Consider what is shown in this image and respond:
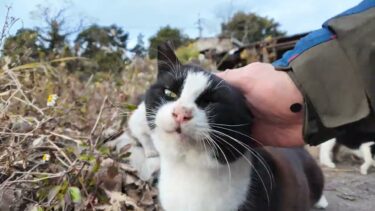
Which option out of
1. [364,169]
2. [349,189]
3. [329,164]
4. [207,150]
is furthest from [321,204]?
[329,164]

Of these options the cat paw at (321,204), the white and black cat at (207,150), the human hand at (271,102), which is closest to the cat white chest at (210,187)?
→ the white and black cat at (207,150)

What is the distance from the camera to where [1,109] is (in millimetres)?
2186

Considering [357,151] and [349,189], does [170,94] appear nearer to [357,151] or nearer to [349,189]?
[349,189]

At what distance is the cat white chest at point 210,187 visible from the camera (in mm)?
1567

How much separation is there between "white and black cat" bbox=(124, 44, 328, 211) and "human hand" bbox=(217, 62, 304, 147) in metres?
0.06

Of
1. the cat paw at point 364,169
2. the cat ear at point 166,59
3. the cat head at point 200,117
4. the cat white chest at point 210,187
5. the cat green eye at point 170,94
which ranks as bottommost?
the cat paw at point 364,169

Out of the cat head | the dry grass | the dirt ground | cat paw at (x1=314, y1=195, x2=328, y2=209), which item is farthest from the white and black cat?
the dirt ground

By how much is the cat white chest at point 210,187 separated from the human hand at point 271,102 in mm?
139

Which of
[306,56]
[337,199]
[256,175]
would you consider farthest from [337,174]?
[306,56]

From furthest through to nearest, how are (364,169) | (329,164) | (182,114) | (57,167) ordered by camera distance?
1. (329,164)
2. (364,169)
3. (57,167)
4. (182,114)

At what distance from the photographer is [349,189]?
294 cm

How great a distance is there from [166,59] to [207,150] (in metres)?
0.37

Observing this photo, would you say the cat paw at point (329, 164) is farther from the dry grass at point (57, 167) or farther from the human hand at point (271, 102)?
the human hand at point (271, 102)

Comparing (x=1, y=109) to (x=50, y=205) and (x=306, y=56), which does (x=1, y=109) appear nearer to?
(x=50, y=205)
